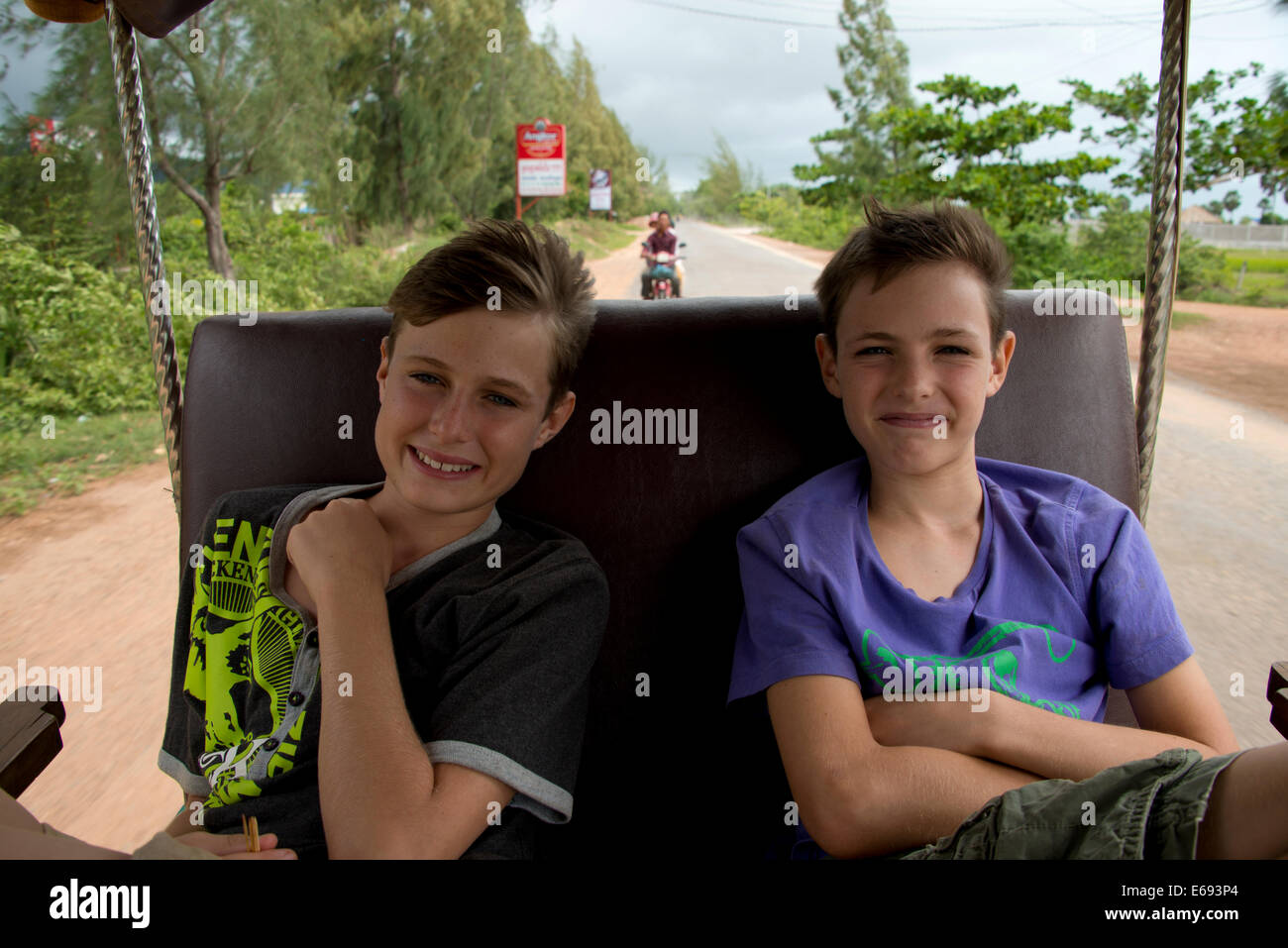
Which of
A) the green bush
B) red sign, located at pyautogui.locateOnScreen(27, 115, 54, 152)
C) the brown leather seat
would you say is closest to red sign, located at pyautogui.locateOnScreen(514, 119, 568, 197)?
red sign, located at pyautogui.locateOnScreen(27, 115, 54, 152)

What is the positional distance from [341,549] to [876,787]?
0.62 m

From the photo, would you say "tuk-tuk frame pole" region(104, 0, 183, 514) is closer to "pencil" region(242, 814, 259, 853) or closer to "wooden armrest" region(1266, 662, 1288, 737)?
"pencil" region(242, 814, 259, 853)

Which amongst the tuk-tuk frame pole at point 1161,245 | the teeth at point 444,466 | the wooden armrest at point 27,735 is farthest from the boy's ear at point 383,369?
the tuk-tuk frame pole at point 1161,245

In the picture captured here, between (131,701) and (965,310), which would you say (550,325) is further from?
(131,701)

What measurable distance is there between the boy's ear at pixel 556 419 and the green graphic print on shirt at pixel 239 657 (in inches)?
13.9

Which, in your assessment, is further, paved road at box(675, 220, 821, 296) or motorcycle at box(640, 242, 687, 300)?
paved road at box(675, 220, 821, 296)

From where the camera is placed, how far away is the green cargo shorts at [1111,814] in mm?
704

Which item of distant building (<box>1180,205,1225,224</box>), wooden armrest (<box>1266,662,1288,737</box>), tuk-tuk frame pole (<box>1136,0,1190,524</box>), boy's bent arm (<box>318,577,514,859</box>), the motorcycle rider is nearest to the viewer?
boy's bent arm (<box>318,577,514,859</box>)

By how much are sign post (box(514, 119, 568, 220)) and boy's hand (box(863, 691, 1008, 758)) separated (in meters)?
8.35

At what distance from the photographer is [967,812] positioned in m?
0.90

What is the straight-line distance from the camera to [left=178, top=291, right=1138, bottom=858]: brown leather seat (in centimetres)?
122

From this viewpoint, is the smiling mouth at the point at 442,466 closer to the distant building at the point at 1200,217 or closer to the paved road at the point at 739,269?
the paved road at the point at 739,269

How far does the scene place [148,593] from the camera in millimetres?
2811
